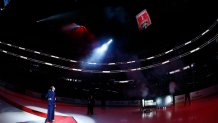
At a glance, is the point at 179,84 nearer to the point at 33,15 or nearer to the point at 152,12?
the point at 152,12

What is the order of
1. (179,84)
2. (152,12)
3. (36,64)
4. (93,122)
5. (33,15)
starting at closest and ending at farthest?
1. (93,122)
2. (179,84)
3. (36,64)
4. (33,15)
5. (152,12)

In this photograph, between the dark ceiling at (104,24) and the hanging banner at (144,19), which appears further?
the hanging banner at (144,19)

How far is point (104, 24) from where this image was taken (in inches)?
714

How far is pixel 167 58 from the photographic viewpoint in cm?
1411

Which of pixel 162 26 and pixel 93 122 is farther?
pixel 162 26

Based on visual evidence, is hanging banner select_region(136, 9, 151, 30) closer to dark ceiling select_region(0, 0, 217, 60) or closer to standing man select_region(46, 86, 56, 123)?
dark ceiling select_region(0, 0, 217, 60)

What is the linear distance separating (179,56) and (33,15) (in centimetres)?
1011

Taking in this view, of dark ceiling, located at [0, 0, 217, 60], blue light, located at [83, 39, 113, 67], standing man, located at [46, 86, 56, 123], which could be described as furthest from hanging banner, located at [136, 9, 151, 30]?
standing man, located at [46, 86, 56, 123]

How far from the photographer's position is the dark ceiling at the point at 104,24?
13.8 meters

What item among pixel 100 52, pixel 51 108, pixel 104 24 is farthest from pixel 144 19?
pixel 51 108

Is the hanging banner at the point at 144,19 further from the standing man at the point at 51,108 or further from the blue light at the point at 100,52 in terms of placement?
the standing man at the point at 51,108

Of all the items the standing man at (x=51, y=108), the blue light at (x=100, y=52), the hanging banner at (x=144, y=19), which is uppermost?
the hanging banner at (x=144, y=19)

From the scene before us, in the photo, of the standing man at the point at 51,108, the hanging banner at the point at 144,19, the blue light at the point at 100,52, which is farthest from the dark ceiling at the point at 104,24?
the standing man at the point at 51,108

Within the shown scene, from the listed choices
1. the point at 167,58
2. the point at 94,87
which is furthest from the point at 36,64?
the point at 167,58
